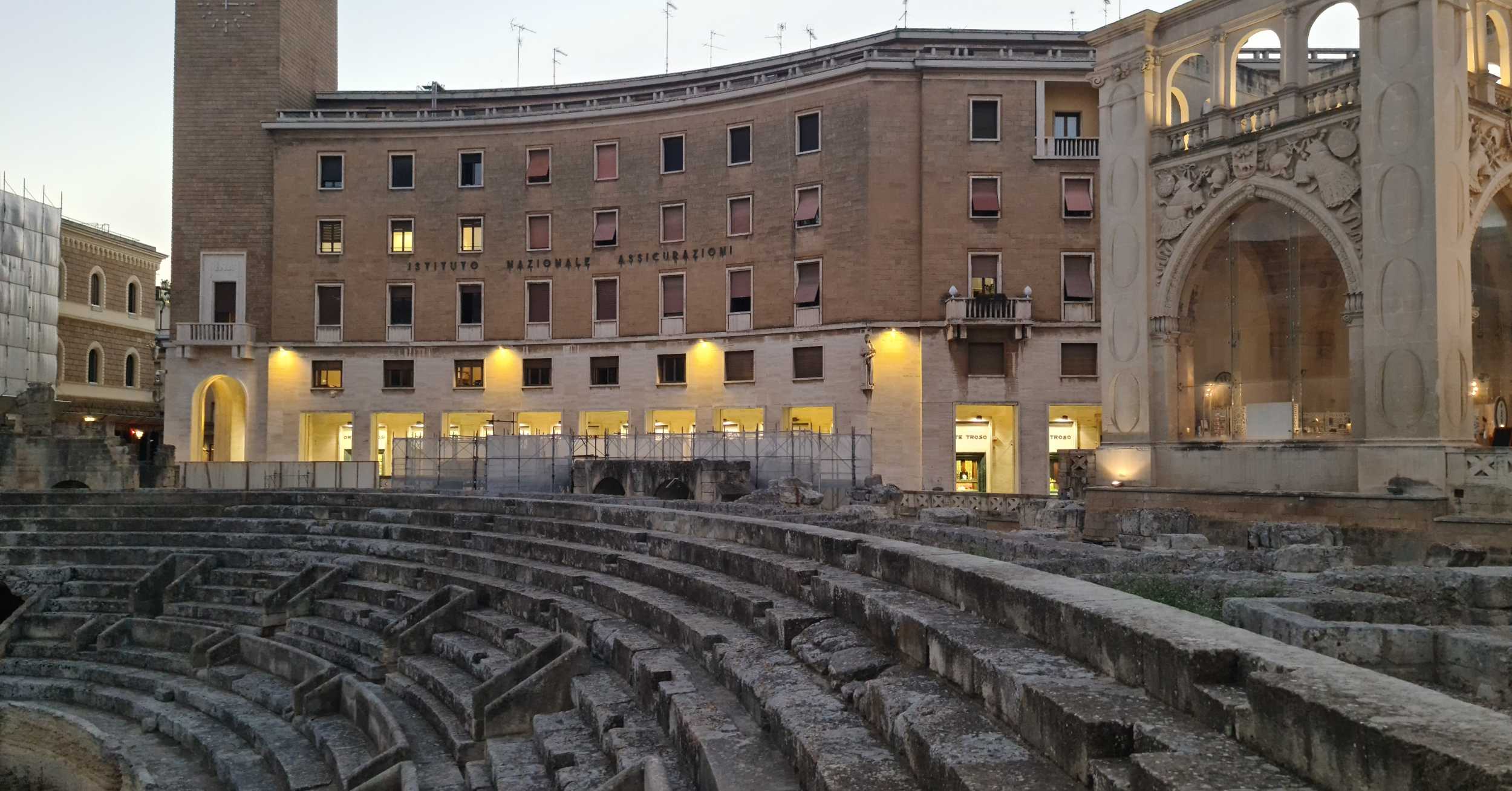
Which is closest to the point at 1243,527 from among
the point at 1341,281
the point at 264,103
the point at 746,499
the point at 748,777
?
the point at 1341,281

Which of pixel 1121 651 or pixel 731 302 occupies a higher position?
pixel 731 302

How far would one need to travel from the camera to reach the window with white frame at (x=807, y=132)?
3681 centimetres

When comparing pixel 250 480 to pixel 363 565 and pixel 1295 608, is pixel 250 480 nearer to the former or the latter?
pixel 363 565

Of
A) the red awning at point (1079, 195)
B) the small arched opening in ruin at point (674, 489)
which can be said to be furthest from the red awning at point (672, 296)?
Result: the red awning at point (1079, 195)

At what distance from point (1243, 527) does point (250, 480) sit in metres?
24.6

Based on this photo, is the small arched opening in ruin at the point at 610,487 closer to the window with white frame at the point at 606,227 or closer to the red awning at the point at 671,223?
the red awning at the point at 671,223

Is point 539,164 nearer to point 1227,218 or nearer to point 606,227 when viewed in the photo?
point 606,227

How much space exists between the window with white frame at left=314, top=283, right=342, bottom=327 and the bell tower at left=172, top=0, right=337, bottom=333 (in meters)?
2.03

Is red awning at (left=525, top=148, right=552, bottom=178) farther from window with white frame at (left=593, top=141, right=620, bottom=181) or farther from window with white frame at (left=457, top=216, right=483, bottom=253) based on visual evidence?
window with white frame at (left=457, top=216, right=483, bottom=253)

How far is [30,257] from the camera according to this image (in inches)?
1809

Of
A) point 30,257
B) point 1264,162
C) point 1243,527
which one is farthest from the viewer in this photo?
point 30,257

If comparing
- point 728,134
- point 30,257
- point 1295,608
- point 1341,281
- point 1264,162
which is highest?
point 728,134

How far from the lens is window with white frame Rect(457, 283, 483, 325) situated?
135 ft

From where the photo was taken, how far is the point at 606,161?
4031 centimetres
